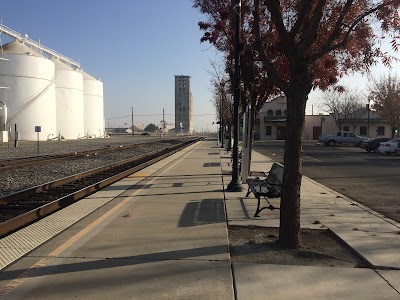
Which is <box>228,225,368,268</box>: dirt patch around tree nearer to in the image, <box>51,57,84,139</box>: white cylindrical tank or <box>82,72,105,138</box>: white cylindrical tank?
<box>51,57,84,139</box>: white cylindrical tank

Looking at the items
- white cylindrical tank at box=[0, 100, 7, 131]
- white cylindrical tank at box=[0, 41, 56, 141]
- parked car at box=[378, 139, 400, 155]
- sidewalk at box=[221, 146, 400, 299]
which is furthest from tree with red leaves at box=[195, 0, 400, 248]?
white cylindrical tank at box=[0, 41, 56, 141]

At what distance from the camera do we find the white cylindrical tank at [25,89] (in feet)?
239

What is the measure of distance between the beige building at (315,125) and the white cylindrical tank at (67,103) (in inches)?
1552

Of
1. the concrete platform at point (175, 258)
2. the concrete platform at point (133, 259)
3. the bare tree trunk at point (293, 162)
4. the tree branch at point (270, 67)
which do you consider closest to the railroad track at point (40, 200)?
the concrete platform at point (175, 258)

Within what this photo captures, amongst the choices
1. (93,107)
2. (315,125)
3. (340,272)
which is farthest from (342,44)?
(93,107)

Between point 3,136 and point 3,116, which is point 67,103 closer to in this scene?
point 3,116

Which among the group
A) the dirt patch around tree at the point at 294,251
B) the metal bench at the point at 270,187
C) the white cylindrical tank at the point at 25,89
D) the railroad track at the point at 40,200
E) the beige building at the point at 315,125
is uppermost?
the white cylindrical tank at the point at 25,89

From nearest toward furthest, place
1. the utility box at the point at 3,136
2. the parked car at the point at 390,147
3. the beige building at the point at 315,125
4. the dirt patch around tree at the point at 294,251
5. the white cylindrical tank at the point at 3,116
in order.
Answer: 1. the dirt patch around tree at the point at 294,251
2. the parked car at the point at 390,147
3. the utility box at the point at 3,136
4. the white cylindrical tank at the point at 3,116
5. the beige building at the point at 315,125

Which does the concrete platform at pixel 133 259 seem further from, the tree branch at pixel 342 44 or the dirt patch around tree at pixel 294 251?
the tree branch at pixel 342 44

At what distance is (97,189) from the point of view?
40.6 feet

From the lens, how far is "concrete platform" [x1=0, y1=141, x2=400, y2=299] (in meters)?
4.35

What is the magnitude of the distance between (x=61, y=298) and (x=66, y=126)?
8898 centimetres

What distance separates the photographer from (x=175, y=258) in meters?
5.37

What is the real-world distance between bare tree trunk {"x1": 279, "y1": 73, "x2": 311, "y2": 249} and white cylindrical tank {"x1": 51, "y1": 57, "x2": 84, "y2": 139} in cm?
8499
